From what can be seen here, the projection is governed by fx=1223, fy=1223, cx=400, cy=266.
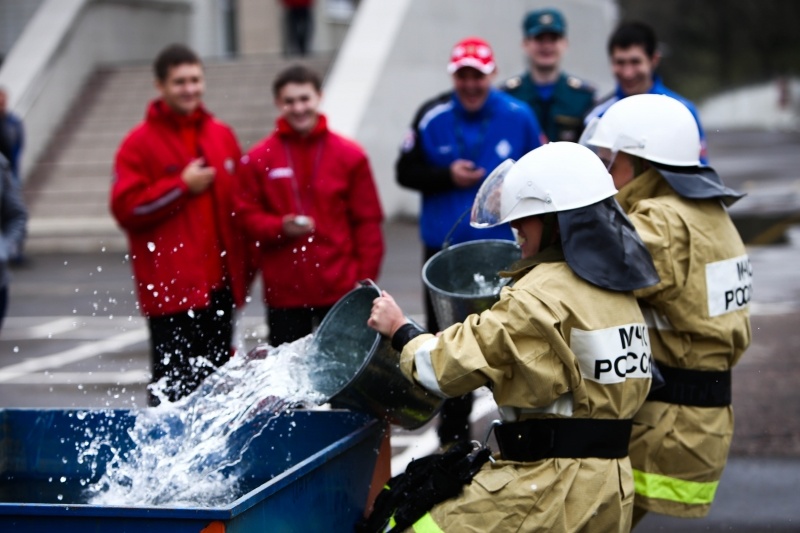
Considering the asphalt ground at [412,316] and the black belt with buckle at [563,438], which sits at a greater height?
the black belt with buckle at [563,438]

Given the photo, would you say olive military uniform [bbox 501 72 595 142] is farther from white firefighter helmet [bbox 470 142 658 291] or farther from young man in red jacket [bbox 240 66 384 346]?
white firefighter helmet [bbox 470 142 658 291]

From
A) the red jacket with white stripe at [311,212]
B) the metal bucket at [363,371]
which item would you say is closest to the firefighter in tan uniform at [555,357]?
the metal bucket at [363,371]

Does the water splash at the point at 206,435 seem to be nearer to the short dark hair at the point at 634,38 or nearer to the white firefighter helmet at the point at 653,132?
Result: the white firefighter helmet at the point at 653,132

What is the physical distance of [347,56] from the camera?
17.6 meters

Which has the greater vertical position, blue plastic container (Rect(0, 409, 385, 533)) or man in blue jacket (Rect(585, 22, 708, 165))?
man in blue jacket (Rect(585, 22, 708, 165))

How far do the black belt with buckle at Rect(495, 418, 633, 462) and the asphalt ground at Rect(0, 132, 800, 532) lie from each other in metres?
2.28

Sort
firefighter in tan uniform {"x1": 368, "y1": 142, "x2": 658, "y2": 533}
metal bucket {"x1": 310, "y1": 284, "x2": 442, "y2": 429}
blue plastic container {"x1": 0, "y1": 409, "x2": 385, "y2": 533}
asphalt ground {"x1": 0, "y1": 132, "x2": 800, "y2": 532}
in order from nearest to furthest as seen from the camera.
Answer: blue plastic container {"x1": 0, "y1": 409, "x2": 385, "y2": 533} < firefighter in tan uniform {"x1": 368, "y1": 142, "x2": 658, "y2": 533} < metal bucket {"x1": 310, "y1": 284, "x2": 442, "y2": 429} < asphalt ground {"x1": 0, "y1": 132, "x2": 800, "y2": 532}

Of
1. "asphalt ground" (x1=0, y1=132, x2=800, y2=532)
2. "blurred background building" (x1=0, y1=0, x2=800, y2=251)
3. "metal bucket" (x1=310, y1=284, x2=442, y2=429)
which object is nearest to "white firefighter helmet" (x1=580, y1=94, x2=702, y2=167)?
"metal bucket" (x1=310, y1=284, x2=442, y2=429)

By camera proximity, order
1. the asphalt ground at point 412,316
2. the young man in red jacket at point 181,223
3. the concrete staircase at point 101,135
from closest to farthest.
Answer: the young man in red jacket at point 181,223
the asphalt ground at point 412,316
the concrete staircase at point 101,135

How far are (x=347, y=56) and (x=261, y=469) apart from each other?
13.7 meters

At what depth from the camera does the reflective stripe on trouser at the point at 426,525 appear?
3650 millimetres

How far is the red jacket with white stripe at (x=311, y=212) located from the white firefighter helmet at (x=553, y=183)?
2.31 m

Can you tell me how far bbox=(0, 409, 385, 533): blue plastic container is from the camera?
335 cm

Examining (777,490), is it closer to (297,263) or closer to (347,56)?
(297,263)
